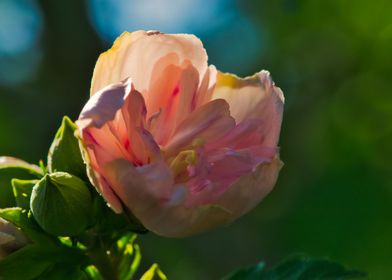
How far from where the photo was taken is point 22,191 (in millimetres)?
1885

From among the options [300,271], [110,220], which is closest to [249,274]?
[300,271]

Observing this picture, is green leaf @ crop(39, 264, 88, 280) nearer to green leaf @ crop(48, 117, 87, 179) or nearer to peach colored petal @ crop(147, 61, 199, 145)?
green leaf @ crop(48, 117, 87, 179)

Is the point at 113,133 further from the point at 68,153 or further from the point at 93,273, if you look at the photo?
the point at 93,273

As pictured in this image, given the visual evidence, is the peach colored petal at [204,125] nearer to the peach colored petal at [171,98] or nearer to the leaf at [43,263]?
the peach colored petal at [171,98]

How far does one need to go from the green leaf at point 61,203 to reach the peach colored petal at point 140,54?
0.20 metres

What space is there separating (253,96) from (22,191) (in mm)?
553

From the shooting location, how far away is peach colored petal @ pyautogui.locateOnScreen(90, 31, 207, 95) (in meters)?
1.82

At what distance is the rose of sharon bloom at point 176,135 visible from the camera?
168cm

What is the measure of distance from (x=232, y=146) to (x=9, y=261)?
1.77 ft

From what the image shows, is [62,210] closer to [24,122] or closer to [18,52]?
[24,122]

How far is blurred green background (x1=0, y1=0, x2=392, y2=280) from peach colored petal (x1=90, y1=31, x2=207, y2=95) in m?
6.69

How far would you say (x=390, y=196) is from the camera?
905cm

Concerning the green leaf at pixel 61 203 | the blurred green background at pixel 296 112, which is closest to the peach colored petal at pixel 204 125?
the green leaf at pixel 61 203

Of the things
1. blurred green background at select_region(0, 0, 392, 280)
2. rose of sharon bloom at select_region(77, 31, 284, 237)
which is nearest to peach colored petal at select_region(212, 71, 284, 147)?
rose of sharon bloom at select_region(77, 31, 284, 237)
